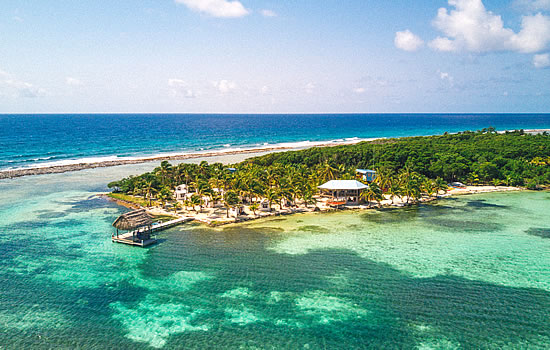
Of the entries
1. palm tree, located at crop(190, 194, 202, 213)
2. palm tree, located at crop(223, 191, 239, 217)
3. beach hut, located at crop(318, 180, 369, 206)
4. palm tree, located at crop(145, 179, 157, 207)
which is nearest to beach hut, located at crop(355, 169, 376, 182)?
beach hut, located at crop(318, 180, 369, 206)

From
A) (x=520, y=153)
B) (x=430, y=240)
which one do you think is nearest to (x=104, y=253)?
(x=430, y=240)

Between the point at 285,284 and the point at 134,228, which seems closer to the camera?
the point at 285,284

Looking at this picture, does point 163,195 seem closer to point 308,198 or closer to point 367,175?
point 308,198

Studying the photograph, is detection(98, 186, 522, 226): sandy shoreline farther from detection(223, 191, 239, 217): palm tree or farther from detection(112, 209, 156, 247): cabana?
detection(112, 209, 156, 247): cabana

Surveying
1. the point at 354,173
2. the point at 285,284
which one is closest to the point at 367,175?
the point at 354,173

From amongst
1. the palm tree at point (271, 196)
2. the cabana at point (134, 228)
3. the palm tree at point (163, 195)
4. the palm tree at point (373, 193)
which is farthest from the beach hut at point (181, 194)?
the palm tree at point (373, 193)
